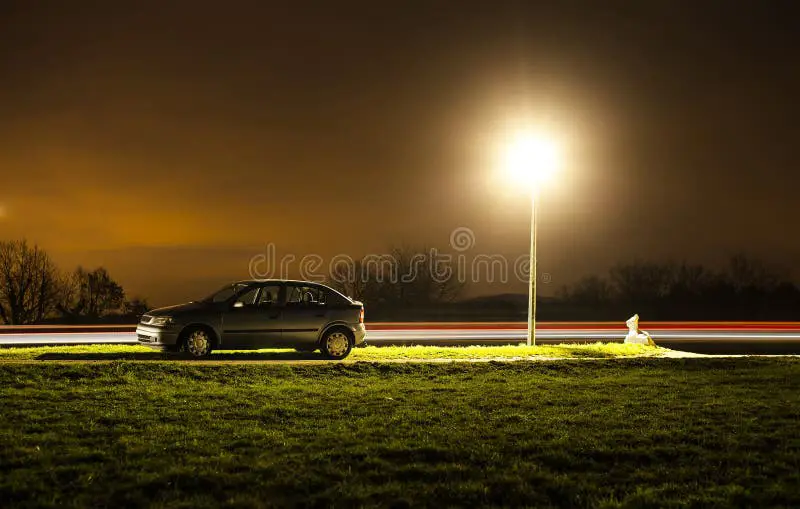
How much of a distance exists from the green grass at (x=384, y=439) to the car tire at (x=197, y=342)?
1.56m

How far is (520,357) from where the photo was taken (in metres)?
17.2

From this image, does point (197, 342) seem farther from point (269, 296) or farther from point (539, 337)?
point (539, 337)

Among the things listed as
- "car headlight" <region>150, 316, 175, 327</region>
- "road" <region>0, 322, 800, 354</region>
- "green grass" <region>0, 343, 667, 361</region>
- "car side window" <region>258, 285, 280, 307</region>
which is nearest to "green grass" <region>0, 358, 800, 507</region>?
"car headlight" <region>150, 316, 175, 327</region>

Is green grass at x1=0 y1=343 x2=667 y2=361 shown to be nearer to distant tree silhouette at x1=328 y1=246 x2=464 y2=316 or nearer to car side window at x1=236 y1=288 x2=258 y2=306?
car side window at x1=236 y1=288 x2=258 y2=306

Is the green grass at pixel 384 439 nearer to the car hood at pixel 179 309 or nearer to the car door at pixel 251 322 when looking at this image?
the car door at pixel 251 322

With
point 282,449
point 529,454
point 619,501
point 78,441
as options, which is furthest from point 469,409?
point 78,441

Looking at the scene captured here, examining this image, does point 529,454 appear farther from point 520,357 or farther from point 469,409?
point 520,357

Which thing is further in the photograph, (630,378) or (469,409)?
(630,378)

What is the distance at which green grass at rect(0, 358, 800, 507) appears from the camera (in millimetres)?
6211

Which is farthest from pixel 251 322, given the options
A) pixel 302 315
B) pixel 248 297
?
pixel 302 315

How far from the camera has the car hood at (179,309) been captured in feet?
50.2

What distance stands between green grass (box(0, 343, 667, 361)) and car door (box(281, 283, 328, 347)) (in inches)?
23.3

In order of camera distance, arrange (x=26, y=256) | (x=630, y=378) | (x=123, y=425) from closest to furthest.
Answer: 1. (x=123, y=425)
2. (x=630, y=378)
3. (x=26, y=256)

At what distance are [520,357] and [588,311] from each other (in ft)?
153
